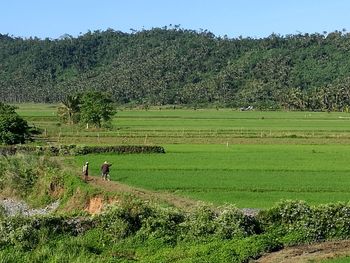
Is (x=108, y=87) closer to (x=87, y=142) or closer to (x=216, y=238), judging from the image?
(x=87, y=142)

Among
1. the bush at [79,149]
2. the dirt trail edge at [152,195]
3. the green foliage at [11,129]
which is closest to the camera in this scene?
the dirt trail edge at [152,195]

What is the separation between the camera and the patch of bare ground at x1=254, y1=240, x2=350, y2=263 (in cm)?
1842

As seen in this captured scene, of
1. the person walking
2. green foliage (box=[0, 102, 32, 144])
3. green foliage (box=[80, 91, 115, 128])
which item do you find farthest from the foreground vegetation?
green foliage (box=[80, 91, 115, 128])

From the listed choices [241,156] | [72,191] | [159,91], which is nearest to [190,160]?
[241,156]

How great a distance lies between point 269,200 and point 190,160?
633 inches

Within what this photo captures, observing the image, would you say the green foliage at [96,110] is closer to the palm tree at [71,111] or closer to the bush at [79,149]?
the palm tree at [71,111]

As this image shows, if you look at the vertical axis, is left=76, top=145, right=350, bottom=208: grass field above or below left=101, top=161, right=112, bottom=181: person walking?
below

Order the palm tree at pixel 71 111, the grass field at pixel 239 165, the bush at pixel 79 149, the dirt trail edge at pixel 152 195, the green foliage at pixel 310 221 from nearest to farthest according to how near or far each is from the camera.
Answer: the green foliage at pixel 310 221 < the dirt trail edge at pixel 152 195 < the grass field at pixel 239 165 < the bush at pixel 79 149 < the palm tree at pixel 71 111

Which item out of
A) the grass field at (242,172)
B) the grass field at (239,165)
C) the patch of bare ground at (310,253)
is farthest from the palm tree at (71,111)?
the patch of bare ground at (310,253)

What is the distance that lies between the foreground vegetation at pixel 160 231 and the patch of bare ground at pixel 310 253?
456 millimetres

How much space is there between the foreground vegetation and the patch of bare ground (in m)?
0.46

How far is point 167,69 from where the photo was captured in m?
198

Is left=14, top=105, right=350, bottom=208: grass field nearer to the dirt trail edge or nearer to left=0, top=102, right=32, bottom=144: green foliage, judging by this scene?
the dirt trail edge

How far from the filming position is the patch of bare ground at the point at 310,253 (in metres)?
18.4
